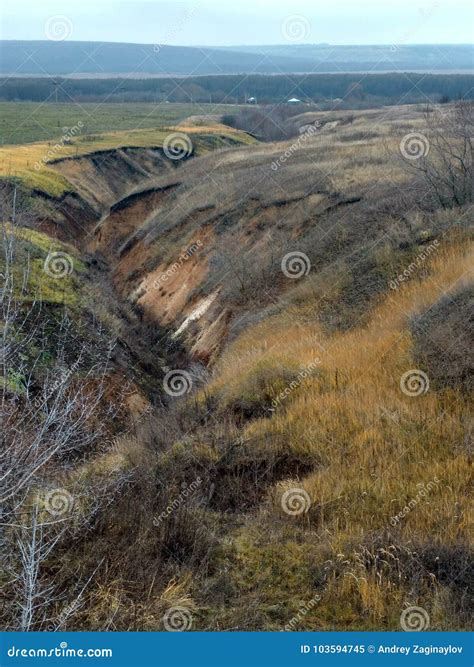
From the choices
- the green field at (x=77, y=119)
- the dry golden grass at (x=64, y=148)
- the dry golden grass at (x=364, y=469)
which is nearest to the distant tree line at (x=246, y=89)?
the green field at (x=77, y=119)

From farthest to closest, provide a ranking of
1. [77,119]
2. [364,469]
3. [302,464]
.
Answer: [77,119], [302,464], [364,469]

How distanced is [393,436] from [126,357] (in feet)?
37.8

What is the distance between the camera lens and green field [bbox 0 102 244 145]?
72188 mm

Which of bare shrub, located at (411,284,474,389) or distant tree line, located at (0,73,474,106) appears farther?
distant tree line, located at (0,73,474,106)

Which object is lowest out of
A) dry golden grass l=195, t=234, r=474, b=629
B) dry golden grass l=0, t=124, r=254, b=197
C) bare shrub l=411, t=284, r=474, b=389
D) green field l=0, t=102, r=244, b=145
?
dry golden grass l=195, t=234, r=474, b=629

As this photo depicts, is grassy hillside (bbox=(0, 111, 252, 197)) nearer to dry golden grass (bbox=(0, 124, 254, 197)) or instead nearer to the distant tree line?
dry golden grass (bbox=(0, 124, 254, 197))

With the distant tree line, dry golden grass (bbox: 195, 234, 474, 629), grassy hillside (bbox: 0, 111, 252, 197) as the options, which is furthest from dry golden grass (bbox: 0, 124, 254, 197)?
the distant tree line

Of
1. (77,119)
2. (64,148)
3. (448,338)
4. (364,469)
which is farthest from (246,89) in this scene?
Result: (364,469)

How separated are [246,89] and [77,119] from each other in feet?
247

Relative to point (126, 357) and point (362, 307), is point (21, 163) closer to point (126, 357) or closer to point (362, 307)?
point (126, 357)

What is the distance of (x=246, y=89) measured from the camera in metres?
156

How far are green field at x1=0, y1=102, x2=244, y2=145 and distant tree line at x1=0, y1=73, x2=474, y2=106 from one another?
663 inches

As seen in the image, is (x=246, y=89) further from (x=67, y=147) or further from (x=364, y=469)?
(x=364, y=469)

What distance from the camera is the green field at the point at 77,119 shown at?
7219 centimetres
